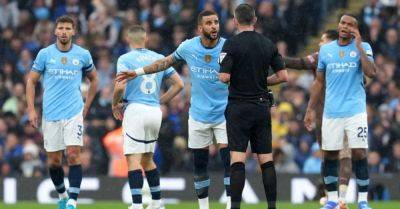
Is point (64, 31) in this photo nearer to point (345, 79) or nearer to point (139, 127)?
point (139, 127)

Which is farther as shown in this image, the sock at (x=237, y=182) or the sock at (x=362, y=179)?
the sock at (x=362, y=179)

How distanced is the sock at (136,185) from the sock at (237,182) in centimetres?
202

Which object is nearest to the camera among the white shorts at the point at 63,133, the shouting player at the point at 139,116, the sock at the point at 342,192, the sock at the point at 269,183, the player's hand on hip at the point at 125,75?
the sock at the point at 269,183

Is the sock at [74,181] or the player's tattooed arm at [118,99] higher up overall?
the player's tattooed arm at [118,99]

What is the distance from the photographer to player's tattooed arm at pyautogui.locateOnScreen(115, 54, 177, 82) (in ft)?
53.7

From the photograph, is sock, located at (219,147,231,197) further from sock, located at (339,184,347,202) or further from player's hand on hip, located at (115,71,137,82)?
player's hand on hip, located at (115,71,137,82)

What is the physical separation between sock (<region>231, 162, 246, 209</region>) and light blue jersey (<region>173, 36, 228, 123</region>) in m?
1.75

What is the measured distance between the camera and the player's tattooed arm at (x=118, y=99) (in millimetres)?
16759

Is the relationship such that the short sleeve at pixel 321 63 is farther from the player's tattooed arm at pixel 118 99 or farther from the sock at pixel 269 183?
the player's tattooed arm at pixel 118 99

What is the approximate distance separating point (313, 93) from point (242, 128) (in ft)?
5.90

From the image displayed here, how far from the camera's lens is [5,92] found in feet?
86.4

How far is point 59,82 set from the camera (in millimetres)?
17406

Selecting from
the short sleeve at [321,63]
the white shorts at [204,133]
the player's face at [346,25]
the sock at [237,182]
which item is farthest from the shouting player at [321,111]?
the sock at [237,182]

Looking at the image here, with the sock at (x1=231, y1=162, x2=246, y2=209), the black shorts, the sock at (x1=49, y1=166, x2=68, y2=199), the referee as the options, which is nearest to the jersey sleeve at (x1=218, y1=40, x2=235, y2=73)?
the referee
